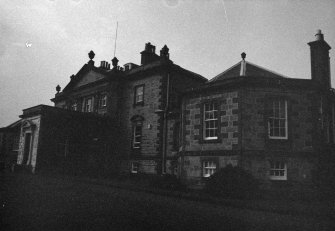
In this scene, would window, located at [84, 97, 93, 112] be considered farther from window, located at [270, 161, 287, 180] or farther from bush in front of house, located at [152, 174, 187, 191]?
window, located at [270, 161, 287, 180]

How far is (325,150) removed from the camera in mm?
17891

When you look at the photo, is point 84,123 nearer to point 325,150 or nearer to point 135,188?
point 135,188

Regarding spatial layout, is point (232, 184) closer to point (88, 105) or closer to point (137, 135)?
point (137, 135)

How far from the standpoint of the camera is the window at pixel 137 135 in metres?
26.8

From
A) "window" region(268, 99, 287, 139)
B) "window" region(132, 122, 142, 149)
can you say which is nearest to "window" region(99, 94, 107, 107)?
"window" region(132, 122, 142, 149)

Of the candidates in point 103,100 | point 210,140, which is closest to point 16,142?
point 103,100

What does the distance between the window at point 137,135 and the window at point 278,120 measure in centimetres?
1230

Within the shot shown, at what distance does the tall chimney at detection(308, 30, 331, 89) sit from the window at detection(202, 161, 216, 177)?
8685mm

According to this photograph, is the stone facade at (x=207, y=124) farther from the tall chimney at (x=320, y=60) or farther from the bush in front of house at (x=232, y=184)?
the bush in front of house at (x=232, y=184)

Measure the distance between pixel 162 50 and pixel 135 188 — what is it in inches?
542

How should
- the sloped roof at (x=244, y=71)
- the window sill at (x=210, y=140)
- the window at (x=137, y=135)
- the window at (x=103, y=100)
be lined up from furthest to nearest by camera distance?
the window at (x=103, y=100) < the window at (x=137, y=135) < the sloped roof at (x=244, y=71) < the window sill at (x=210, y=140)

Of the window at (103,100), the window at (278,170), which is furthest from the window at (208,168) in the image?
the window at (103,100)

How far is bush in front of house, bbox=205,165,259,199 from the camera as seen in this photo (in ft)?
48.3

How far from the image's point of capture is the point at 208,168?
62.1 ft
